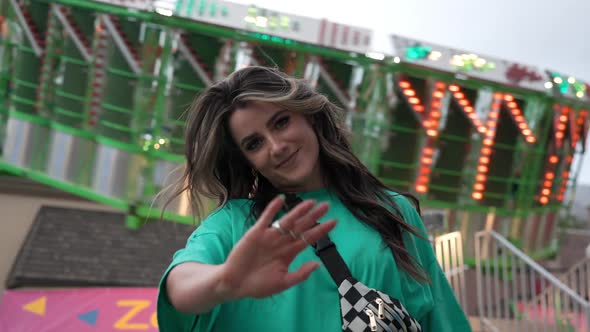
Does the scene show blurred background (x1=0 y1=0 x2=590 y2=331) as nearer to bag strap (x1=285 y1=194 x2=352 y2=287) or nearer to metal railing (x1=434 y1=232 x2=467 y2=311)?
metal railing (x1=434 y1=232 x2=467 y2=311)

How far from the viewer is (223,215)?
205cm

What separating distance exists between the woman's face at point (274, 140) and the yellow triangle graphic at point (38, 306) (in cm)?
861

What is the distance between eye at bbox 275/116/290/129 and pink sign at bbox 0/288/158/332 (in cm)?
793

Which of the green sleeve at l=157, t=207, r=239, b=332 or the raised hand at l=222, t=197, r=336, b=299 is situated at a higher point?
the raised hand at l=222, t=197, r=336, b=299

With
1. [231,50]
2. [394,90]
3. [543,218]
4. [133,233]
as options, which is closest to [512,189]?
[543,218]

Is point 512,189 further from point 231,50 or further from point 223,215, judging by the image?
point 223,215

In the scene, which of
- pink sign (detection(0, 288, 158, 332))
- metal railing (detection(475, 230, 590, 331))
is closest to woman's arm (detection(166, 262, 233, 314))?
metal railing (detection(475, 230, 590, 331))

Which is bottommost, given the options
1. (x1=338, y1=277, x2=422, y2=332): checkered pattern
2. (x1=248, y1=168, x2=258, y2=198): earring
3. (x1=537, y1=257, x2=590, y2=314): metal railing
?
(x1=537, y1=257, x2=590, y2=314): metal railing

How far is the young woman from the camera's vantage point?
188 cm

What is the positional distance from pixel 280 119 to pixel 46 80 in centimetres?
934

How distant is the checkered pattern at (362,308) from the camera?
188cm

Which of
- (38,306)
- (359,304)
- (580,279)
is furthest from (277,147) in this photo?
(38,306)

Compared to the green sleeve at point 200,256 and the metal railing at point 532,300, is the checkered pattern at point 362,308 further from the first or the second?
the metal railing at point 532,300

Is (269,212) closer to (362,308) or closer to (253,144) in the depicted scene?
(362,308)
